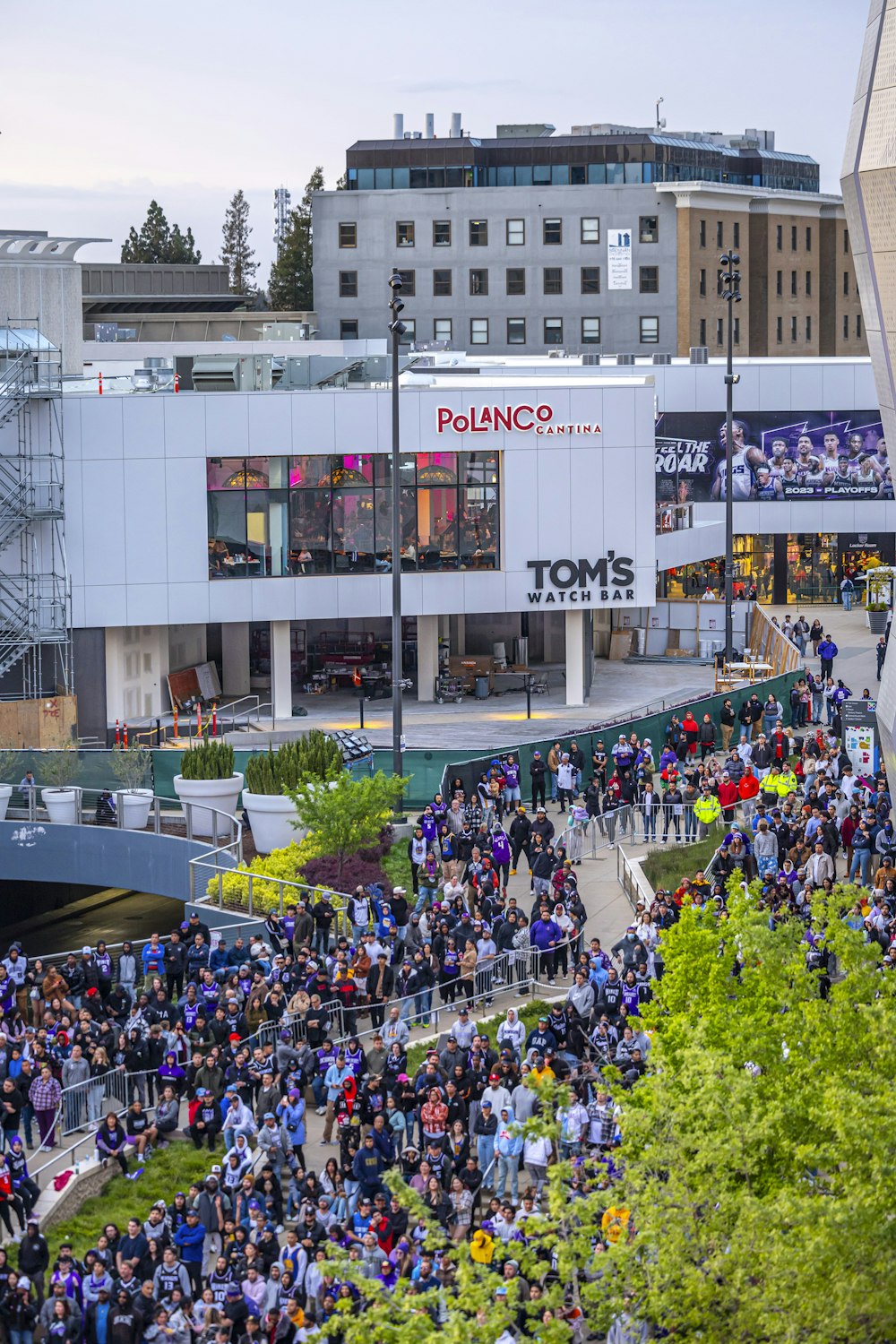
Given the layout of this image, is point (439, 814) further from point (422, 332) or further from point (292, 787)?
point (422, 332)

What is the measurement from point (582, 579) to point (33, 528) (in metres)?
13.8

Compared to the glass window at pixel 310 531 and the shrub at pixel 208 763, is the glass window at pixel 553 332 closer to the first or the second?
the glass window at pixel 310 531

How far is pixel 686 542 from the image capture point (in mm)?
56375

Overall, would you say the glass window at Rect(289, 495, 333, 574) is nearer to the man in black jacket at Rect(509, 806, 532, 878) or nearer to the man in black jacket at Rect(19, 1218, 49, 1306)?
the man in black jacket at Rect(509, 806, 532, 878)

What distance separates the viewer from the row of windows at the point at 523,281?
88.2 meters

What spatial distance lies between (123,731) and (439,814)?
13.9 metres

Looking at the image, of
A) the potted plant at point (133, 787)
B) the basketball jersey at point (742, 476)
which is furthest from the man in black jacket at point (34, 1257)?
the basketball jersey at point (742, 476)

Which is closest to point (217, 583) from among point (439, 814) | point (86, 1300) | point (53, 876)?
point (53, 876)

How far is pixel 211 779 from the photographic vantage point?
36000 millimetres

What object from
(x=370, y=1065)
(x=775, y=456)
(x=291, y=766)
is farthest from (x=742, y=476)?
(x=370, y=1065)

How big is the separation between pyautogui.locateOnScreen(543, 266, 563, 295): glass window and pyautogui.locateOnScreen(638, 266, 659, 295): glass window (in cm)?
375

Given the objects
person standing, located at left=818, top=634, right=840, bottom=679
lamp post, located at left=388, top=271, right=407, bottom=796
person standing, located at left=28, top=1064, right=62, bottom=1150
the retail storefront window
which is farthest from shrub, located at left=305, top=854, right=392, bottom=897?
the retail storefront window

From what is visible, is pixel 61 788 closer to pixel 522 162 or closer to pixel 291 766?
pixel 291 766

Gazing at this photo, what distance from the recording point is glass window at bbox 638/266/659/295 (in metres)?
88.2
